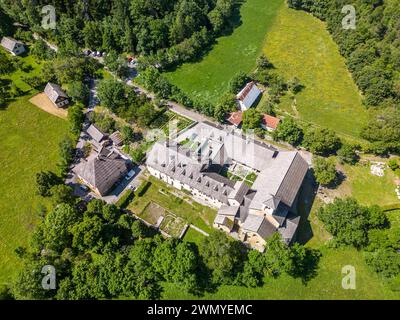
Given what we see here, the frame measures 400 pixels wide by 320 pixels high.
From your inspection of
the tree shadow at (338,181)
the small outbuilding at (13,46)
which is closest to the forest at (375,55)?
the tree shadow at (338,181)

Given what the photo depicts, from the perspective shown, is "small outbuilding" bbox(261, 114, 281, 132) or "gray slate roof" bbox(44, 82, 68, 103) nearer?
"small outbuilding" bbox(261, 114, 281, 132)

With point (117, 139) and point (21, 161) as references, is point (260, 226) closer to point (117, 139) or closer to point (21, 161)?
point (117, 139)

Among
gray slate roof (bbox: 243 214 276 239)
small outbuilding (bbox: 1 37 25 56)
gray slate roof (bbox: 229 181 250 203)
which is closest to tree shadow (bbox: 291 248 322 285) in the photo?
gray slate roof (bbox: 243 214 276 239)

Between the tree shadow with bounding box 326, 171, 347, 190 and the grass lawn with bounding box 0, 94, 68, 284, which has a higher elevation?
the tree shadow with bounding box 326, 171, 347, 190

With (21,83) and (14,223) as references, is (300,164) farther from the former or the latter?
(21,83)

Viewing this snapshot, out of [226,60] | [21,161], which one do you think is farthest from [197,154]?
[226,60]

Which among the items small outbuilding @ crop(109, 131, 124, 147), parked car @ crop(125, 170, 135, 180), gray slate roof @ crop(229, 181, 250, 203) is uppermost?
gray slate roof @ crop(229, 181, 250, 203)

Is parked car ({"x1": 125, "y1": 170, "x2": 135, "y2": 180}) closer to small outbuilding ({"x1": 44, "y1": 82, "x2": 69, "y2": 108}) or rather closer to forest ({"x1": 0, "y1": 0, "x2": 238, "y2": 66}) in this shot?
small outbuilding ({"x1": 44, "y1": 82, "x2": 69, "y2": 108})
